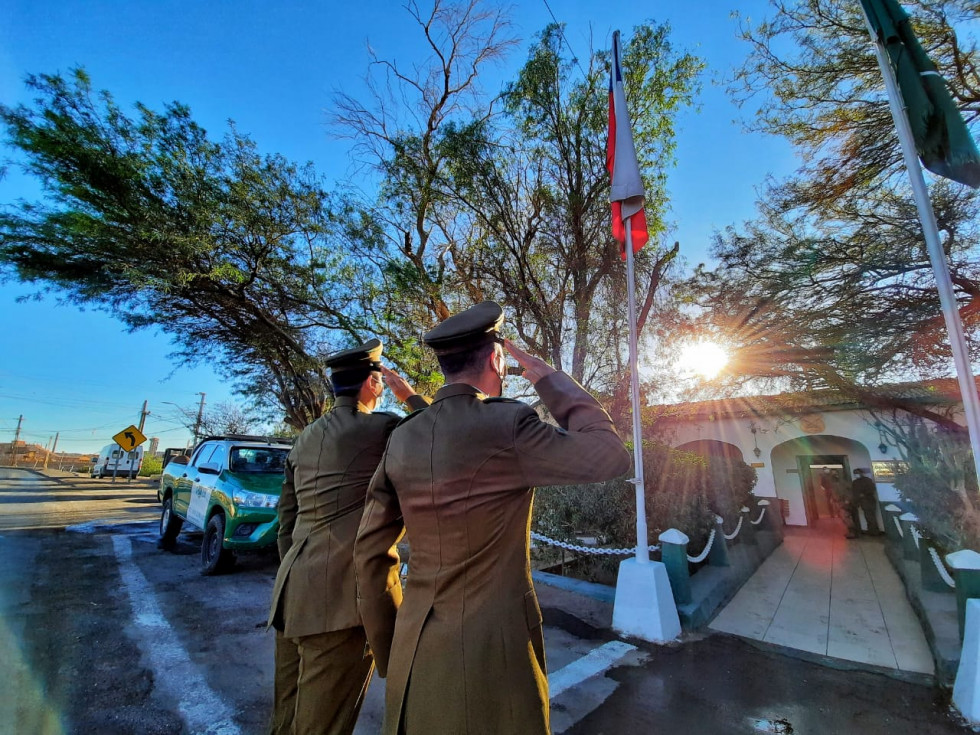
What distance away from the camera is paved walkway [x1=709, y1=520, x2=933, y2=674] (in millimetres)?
4051

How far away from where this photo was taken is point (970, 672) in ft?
9.12

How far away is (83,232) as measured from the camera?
7277 millimetres

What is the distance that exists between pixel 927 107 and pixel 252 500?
7.99 metres

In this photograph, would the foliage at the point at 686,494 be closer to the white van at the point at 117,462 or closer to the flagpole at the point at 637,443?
the flagpole at the point at 637,443

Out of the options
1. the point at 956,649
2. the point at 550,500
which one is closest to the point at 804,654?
the point at 956,649

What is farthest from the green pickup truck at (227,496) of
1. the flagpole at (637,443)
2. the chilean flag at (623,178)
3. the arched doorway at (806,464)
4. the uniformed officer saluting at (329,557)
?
the arched doorway at (806,464)

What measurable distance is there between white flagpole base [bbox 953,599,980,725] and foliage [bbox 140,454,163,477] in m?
43.7

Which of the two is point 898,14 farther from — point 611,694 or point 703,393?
point 703,393

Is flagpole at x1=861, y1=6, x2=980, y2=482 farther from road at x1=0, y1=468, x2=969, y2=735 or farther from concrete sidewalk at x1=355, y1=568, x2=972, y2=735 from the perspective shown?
road at x1=0, y1=468, x2=969, y2=735

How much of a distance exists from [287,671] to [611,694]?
7.37ft

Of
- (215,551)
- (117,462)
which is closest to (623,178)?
(215,551)

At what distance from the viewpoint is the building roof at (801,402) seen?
781cm

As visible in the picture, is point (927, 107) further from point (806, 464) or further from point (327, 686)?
point (806, 464)

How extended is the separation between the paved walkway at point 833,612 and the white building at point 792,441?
14.7 feet
